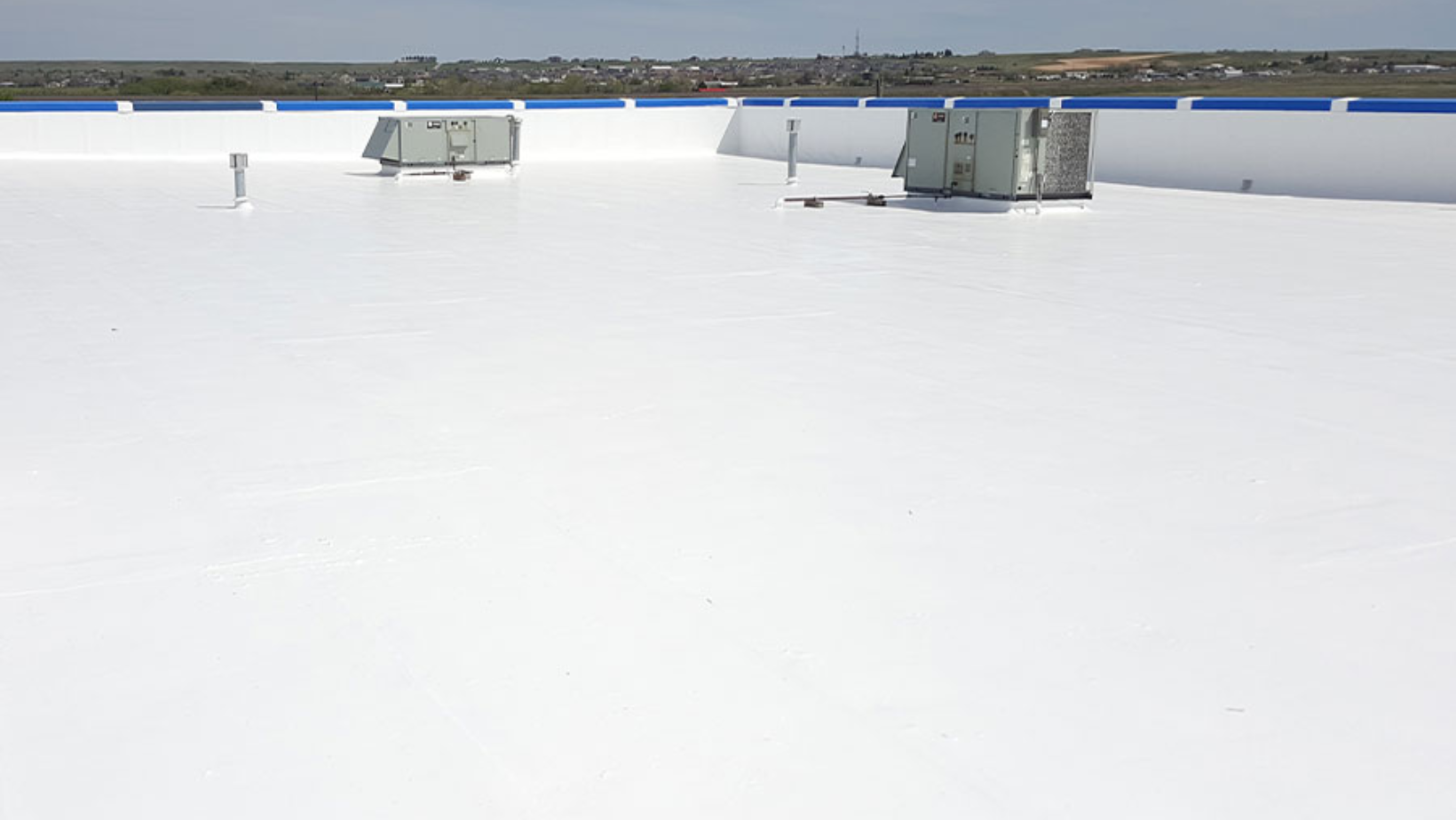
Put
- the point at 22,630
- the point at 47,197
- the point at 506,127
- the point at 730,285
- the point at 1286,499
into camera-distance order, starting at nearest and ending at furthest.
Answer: the point at 22,630
the point at 1286,499
the point at 730,285
the point at 47,197
the point at 506,127

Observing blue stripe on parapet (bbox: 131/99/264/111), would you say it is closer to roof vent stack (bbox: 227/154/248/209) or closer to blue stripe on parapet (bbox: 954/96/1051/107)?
roof vent stack (bbox: 227/154/248/209)

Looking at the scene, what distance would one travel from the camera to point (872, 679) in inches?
132

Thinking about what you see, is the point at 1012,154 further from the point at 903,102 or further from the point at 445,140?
the point at 903,102

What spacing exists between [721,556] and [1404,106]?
16651mm

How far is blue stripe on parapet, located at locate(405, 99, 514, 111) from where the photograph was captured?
2641 centimetres

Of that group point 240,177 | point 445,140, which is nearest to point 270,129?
point 445,140

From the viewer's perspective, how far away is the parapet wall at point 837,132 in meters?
17.9

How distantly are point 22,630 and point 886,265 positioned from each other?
822cm

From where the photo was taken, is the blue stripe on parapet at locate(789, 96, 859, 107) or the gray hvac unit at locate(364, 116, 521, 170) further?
the blue stripe on parapet at locate(789, 96, 859, 107)

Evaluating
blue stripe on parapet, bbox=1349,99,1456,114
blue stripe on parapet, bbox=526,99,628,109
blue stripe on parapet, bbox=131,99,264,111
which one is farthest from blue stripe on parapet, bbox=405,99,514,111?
blue stripe on parapet, bbox=1349,99,1456,114

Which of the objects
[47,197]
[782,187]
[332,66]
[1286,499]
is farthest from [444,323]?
[332,66]

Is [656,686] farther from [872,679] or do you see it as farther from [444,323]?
[444,323]

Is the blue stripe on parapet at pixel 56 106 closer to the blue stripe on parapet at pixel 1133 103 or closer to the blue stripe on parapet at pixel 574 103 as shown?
the blue stripe on parapet at pixel 574 103

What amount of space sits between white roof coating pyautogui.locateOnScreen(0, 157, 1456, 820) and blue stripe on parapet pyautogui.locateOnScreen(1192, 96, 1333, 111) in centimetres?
1061
